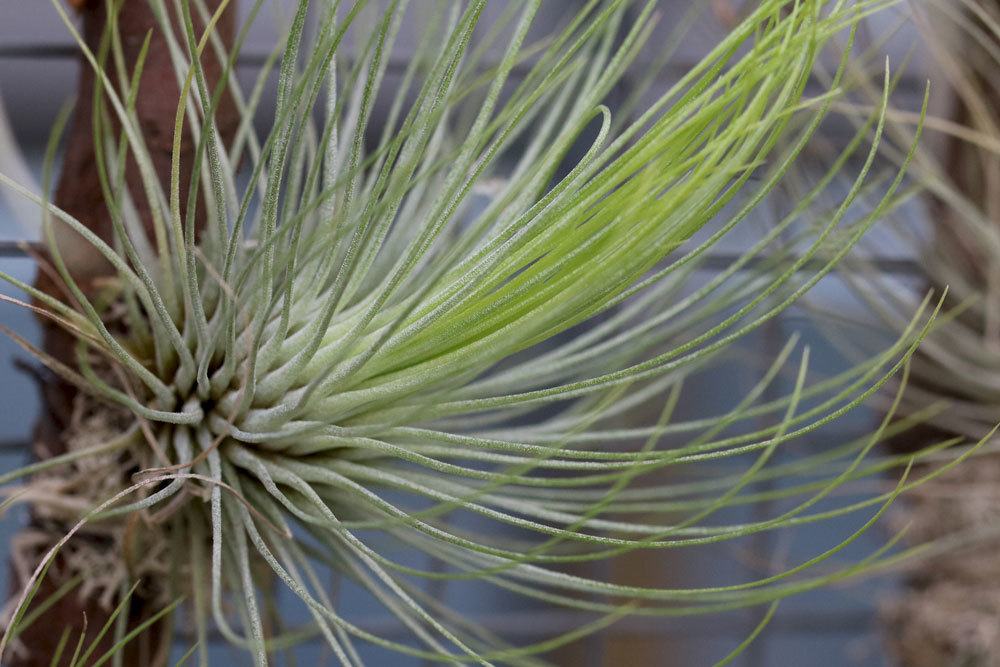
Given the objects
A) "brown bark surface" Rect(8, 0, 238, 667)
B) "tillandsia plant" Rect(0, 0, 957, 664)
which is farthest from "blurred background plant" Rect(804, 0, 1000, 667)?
"brown bark surface" Rect(8, 0, 238, 667)

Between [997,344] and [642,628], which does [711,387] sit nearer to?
[642,628]

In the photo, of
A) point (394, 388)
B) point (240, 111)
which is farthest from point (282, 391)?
point (240, 111)

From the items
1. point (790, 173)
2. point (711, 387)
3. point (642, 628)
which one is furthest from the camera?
point (711, 387)

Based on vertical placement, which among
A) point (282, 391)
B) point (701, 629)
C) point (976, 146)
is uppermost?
point (976, 146)

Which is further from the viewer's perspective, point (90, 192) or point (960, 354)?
point (960, 354)

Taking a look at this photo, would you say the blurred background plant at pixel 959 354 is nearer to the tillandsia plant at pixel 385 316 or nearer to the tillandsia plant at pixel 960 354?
the tillandsia plant at pixel 960 354

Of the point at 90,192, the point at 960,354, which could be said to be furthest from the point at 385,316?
the point at 960,354

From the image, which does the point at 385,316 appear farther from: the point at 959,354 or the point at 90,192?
the point at 959,354
